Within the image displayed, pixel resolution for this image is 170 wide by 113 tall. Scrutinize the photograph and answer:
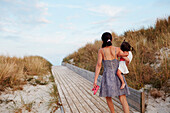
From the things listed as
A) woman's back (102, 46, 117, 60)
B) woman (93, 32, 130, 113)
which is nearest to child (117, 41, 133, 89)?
woman (93, 32, 130, 113)

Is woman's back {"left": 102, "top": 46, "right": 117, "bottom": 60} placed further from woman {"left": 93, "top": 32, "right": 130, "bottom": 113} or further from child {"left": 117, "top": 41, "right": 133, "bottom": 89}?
child {"left": 117, "top": 41, "right": 133, "bottom": 89}

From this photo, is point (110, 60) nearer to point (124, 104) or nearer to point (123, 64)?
point (123, 64)

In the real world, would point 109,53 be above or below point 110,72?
above

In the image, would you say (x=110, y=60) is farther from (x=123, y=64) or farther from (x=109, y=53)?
(x=123, y=64)

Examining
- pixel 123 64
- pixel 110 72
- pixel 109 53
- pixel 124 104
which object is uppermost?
pixel 109 53

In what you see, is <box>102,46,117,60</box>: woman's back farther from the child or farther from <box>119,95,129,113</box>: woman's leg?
<box>119,95,129,113</box>: woman's leg

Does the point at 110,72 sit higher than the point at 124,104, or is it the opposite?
the point at 110,72

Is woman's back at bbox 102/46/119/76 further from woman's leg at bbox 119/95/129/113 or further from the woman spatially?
woman's leg at bbox 119/95/129/113

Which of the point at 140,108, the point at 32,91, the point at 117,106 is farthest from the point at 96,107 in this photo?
the point at 32,91

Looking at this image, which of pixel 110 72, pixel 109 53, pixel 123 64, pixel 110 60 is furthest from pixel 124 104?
pixel 109 53

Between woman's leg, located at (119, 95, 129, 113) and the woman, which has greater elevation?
the woman

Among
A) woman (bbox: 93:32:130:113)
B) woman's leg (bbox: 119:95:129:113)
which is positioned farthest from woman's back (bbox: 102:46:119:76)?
woman's leg (bbox: 119:95:129:113)

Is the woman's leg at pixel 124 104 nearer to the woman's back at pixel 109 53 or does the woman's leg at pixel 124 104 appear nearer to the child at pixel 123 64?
the child at pixel 123 64

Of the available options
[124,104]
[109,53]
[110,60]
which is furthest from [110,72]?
[124,104]
